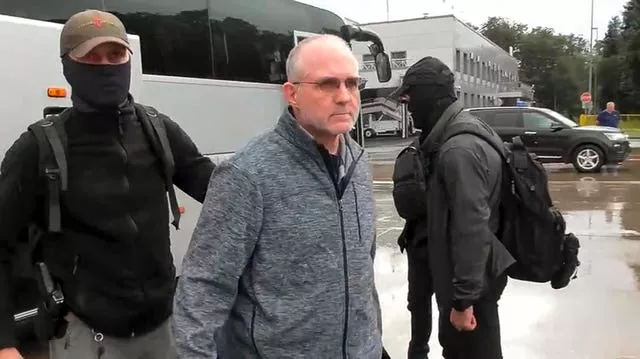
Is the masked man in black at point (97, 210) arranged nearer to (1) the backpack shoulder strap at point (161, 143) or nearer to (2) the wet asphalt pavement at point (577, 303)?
(1) the backpack shoulder strap at point (161, 143)

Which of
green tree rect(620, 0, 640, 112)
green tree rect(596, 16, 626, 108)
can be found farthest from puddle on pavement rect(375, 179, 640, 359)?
green tree rect(596, 16, 626, 108)

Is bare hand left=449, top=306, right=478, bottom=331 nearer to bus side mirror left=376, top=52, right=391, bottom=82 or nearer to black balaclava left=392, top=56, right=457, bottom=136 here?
black balaclava left=392, top=56, right=457, bottom=136

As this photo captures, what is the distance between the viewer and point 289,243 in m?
1.90

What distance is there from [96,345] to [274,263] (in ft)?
2.66

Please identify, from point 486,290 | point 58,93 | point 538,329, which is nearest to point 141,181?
point 486,290

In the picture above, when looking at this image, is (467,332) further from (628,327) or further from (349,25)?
(349,25)

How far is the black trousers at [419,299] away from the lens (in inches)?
158

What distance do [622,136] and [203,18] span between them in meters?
13.8

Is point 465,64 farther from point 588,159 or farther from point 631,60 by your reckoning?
point 588,159

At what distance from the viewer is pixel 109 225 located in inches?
88.9

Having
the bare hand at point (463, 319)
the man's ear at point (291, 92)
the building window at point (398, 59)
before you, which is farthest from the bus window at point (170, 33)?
the building window at point (398, 59)

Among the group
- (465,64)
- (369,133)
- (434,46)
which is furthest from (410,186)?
(465,64)

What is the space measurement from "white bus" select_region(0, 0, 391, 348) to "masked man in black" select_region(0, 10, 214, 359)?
2.54 m

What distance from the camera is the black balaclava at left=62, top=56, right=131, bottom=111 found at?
7.61ft
